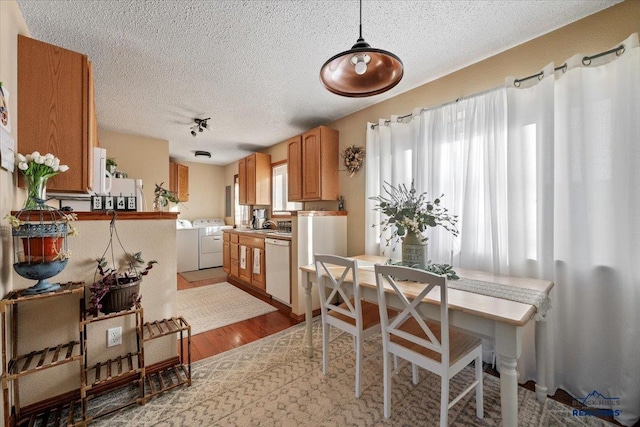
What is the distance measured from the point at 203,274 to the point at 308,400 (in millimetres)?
3983

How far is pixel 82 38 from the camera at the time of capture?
1811mm

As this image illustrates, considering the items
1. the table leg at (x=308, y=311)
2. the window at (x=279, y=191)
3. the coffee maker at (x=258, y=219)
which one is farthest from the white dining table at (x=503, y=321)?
the coffee maker at (x=258, y=219)

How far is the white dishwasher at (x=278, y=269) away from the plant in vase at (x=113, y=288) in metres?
1.54

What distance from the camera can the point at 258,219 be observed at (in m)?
4.66

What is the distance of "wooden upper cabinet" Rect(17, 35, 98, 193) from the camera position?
1.46 metres

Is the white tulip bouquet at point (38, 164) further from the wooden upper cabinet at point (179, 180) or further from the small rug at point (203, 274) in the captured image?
the wooden upper cabinet at point (179, 180)

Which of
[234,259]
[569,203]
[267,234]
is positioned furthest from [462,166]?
[234,259]

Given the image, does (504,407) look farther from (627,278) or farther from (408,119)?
(408,119)

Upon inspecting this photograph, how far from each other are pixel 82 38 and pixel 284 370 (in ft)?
9.17

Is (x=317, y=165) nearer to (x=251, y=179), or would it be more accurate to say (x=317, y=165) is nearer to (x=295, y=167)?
(x=295, y=167)

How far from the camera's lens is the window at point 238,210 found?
5.48m

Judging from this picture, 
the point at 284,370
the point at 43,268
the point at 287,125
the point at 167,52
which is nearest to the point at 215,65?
the point at 167,52

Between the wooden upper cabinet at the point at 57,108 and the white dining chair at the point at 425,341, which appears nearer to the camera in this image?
the white dining chair at the point at 425,341

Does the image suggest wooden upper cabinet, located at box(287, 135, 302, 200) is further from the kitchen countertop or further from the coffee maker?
the coffee maker
